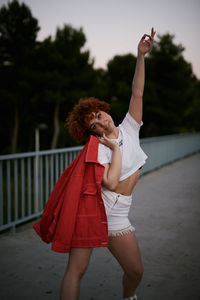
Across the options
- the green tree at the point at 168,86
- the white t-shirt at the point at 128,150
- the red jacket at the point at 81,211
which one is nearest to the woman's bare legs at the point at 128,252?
the red jacket at the point at 81,211

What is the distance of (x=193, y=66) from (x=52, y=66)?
52.7ft

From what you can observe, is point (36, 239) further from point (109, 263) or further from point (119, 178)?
point (119, 178)

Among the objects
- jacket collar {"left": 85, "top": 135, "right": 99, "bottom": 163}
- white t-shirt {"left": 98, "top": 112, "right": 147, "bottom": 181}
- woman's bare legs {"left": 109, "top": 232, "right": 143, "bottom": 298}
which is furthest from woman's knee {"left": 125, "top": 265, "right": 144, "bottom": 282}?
jacket collar {"left": 85, "top": 135, "right": 99, "bottom": 163}

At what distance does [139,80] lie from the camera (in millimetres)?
Answer: 2137

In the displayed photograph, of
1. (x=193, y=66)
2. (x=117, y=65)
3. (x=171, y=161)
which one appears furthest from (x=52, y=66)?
(x=171, y=161)

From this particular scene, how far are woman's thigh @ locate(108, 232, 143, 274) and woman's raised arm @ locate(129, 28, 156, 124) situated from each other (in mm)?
775

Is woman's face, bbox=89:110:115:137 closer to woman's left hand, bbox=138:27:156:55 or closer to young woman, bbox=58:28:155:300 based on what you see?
young woman, bbox=58:28:155:300

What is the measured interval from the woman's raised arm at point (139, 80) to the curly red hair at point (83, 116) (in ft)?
0.61

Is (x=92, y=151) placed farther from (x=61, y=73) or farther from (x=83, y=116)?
A: (x=61, y=73)

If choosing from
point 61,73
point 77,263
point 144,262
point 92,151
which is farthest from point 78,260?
point 61,73

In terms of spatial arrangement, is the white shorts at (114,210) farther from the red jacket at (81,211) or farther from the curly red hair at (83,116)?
the curly red hair at (83,116)

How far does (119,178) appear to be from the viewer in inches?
75.0

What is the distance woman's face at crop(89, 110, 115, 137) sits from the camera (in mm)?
2061

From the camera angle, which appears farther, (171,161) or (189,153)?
(189,153)
